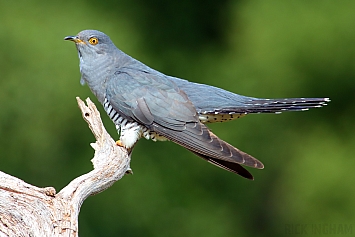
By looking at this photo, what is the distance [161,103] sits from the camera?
388cm

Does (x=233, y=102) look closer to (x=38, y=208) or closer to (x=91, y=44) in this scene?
(x=91, y=44)

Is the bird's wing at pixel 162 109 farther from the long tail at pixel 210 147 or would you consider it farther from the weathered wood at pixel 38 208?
the weathered wood at pixel 38 208

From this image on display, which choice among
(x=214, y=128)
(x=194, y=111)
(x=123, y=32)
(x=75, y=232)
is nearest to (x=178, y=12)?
(x=123, y=32)

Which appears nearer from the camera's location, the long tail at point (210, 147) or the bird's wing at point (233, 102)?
the long tail at point (210, 147)

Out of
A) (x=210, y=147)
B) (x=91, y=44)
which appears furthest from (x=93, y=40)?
(x=210, y=147)

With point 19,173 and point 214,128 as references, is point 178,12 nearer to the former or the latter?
point 214,128

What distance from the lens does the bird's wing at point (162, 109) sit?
3.69 meters

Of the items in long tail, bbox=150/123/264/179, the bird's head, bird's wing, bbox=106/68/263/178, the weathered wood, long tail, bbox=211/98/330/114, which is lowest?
the weathered wood

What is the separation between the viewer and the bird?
12.2 ft

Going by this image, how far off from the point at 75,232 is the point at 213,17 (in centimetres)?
571

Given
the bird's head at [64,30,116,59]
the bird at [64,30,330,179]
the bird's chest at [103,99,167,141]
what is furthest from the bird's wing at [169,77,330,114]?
the bird's head at [64,30,116,59]

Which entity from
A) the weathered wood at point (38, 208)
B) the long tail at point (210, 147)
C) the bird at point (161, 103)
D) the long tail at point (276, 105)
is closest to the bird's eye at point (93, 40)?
the bird at point (161, 103)

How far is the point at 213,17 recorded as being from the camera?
824 centimetres

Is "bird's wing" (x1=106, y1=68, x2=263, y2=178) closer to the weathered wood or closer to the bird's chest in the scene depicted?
the bird's chest
